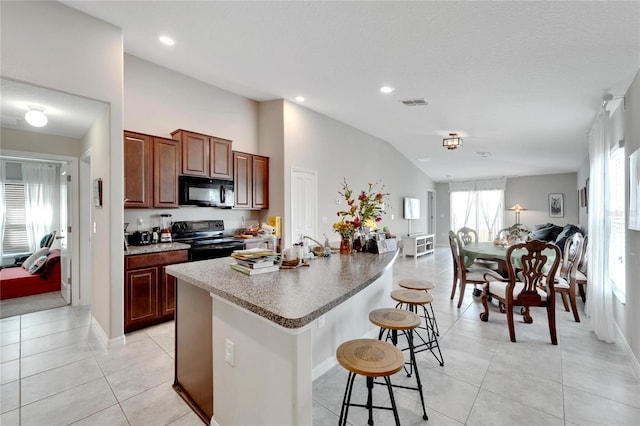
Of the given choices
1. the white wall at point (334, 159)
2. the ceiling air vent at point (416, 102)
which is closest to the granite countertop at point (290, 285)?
the white wall at point (334, 159)

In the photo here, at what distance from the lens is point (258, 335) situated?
4.29 feet

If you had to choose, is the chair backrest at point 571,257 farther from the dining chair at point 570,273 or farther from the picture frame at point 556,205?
the picture frame at point 556,205

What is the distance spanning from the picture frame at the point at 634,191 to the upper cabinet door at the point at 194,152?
4.47m

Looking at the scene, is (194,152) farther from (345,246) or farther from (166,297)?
(345,246)

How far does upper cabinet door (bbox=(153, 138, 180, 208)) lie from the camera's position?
3393mm

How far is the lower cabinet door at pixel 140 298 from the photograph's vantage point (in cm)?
289

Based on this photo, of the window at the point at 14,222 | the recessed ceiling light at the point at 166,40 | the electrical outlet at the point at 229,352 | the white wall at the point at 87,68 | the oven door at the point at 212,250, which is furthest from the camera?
the window at the point at 14,222

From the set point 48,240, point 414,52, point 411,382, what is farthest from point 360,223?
point 48,240

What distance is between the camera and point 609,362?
2.39m

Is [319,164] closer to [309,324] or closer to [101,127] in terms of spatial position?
[101,127]

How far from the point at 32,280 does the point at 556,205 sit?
1269 cm

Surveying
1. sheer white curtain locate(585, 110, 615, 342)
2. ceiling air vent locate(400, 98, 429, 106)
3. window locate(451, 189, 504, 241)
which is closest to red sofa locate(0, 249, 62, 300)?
ceiling air vent locate(400, 98, 429, 106)

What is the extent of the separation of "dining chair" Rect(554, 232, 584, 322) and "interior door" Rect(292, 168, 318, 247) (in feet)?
11.9

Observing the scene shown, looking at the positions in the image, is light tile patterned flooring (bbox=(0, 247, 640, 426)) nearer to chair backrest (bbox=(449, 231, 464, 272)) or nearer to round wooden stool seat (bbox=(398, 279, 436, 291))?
round wooden stool seat (bbox=(398, 279, 436, 291))
